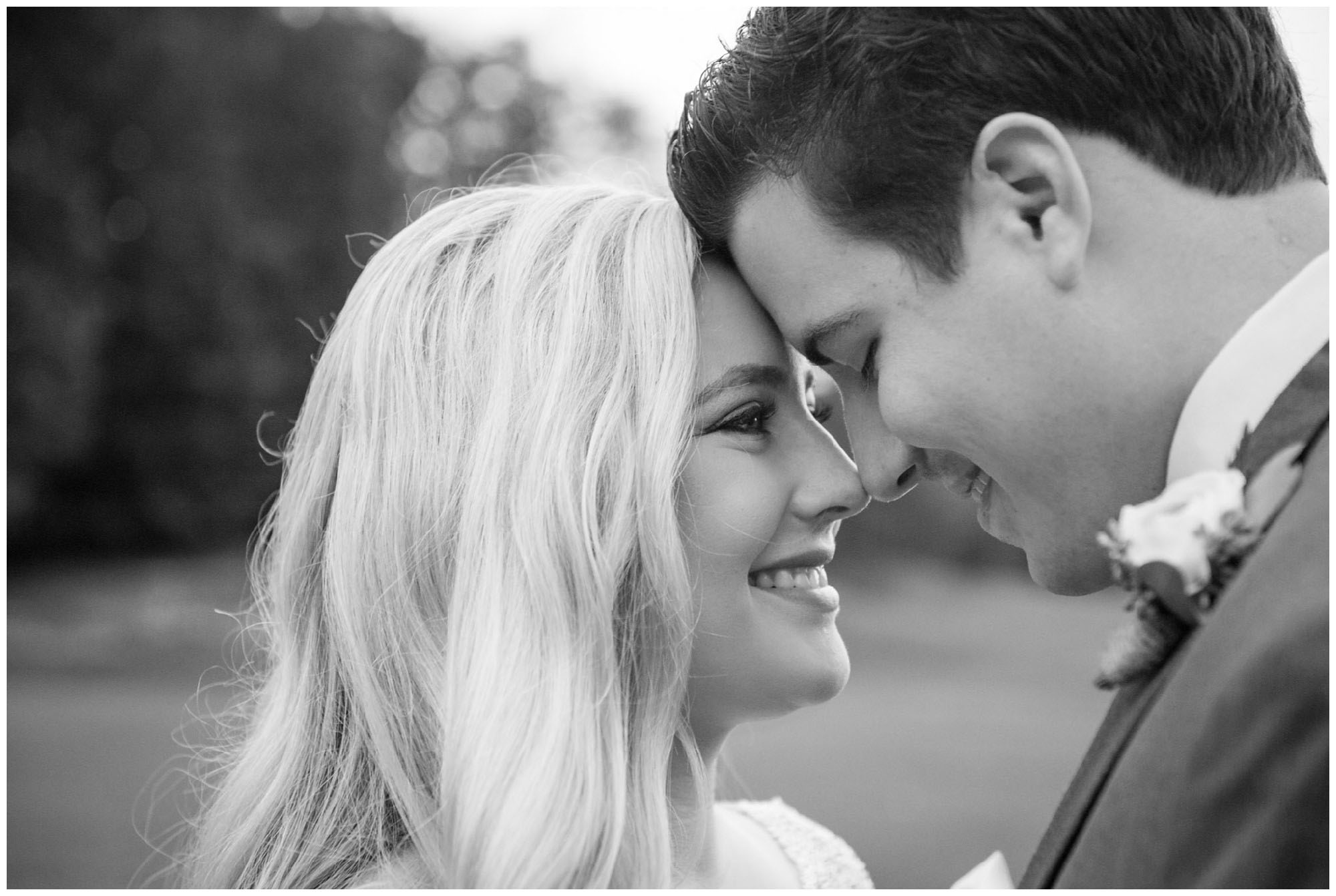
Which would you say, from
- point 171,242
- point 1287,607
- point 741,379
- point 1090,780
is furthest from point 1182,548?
point 171,242

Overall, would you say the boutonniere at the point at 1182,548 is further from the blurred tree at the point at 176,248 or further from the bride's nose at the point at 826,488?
the blurred tree at the point at 176,248

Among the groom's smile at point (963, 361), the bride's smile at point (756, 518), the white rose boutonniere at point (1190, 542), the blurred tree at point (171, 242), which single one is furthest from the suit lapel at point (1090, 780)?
the blurred tree at point (171, 242)

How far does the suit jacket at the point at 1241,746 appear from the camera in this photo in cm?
157

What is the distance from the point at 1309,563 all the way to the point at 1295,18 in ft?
5.12

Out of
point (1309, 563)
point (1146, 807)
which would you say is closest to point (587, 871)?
point (1146, 807)

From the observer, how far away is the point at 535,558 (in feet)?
8.66

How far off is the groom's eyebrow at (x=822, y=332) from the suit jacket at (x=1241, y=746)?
31.9 inches

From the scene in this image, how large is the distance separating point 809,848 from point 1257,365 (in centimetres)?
223

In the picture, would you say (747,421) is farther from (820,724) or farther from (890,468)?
(820,724)

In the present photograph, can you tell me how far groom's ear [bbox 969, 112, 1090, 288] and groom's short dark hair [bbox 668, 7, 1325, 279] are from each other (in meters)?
0.06

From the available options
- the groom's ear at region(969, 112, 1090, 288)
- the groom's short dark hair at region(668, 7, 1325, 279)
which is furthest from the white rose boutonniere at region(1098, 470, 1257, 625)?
the groom's short dark hair at region(668, 7, 1325, 279)

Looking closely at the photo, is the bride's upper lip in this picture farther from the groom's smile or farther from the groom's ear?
the groom's ear

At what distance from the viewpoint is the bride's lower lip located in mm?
2947

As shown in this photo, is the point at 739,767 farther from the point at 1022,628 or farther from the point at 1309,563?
the point at 1022,628
